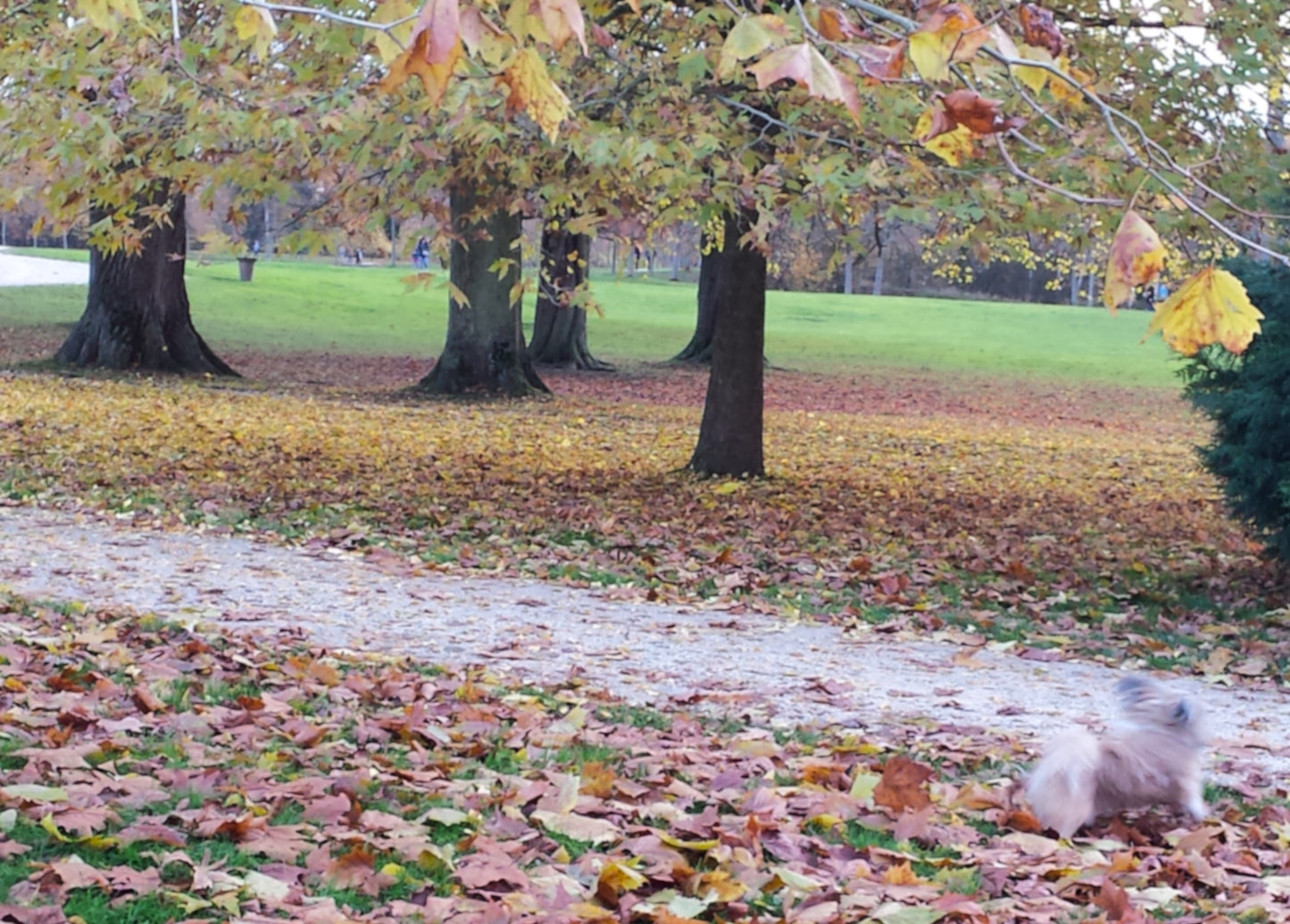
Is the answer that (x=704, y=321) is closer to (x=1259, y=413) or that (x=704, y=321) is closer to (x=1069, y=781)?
(x=1259, y=413)

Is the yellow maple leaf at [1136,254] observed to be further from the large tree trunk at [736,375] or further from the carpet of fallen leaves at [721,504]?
the large tree trunk at [736,375]

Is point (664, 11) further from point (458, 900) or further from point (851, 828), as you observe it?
point (458, 900)

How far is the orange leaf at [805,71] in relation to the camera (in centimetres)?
280

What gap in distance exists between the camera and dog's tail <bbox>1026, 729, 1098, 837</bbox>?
463 cm

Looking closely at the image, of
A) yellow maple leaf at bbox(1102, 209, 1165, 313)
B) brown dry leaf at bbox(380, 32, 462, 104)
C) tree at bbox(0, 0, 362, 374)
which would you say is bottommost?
yellow maple leaf at bbox(1102, 209, 1165, 313)

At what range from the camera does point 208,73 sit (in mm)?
10367

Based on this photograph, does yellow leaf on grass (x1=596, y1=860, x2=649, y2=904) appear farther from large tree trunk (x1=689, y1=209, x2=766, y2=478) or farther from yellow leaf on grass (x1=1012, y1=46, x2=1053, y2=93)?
large tree trunk (x1=689, y1=209, x2=766, y2=478)

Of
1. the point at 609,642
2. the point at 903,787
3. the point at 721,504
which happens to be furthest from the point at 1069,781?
the point at 721,504

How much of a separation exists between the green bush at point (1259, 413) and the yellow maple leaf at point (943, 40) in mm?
6726

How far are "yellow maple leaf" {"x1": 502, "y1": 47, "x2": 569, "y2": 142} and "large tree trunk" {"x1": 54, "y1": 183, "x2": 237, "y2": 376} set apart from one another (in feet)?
70.4

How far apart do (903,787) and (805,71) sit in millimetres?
2922

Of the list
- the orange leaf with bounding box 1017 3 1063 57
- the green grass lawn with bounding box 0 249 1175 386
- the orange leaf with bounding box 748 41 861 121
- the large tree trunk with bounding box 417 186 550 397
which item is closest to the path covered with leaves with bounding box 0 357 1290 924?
the orange leaf with bounding box 748 41 861 121

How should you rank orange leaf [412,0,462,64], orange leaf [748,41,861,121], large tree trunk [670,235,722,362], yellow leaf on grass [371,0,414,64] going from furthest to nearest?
1. large tree trunk [670,235,722,362]
2. yellow leaf on grass [371,0,414,64]
3. orange leaf [748,41,861,121]
4. orange leaf [412,0,462,64]

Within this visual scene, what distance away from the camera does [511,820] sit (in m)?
4.47
